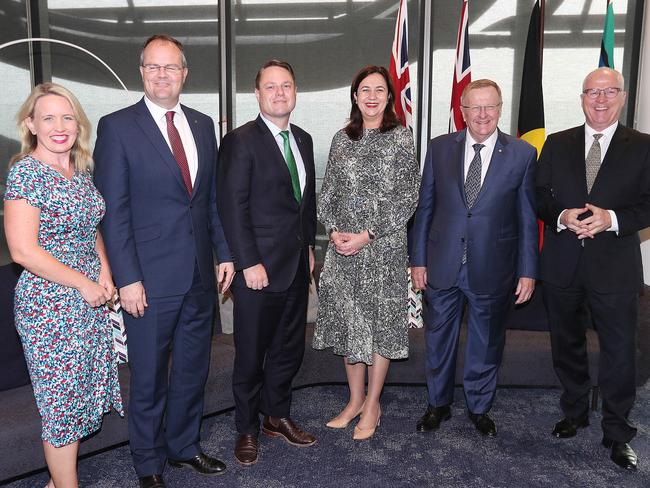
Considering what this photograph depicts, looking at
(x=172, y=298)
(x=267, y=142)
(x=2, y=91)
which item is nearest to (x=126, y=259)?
(x=172, y=298)

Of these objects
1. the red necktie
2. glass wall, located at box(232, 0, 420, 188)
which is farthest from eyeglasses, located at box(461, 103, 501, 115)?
glass wall, located at box(232, 0, 420, 188)

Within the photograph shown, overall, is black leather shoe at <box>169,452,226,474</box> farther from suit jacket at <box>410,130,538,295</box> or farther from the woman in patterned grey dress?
suit jacket at <box>410,130,538,295</box>

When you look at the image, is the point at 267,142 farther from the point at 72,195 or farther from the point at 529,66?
the point at 529,66

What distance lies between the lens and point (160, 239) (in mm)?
2322

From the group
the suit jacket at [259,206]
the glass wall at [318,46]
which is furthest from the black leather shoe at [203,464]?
the glass wall at [318,46]

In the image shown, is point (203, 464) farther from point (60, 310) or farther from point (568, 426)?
point (568, 426)

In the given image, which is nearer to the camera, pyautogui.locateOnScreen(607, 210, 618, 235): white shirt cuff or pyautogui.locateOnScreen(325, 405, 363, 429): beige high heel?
pyautogui.locateOnScreen(607, 210, 618, 235): white shirt cuff

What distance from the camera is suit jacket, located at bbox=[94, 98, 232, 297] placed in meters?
2.22

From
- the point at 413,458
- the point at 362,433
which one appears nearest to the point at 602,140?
the point at 413,458

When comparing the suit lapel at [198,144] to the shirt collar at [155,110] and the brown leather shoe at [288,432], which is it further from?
the brown leather shoe at [288,432]

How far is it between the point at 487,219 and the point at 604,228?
0.51 m

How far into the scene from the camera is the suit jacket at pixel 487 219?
281cm

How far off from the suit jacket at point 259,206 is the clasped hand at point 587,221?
1.22 m

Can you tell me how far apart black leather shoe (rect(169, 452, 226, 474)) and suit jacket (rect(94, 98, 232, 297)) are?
0.84 meters
